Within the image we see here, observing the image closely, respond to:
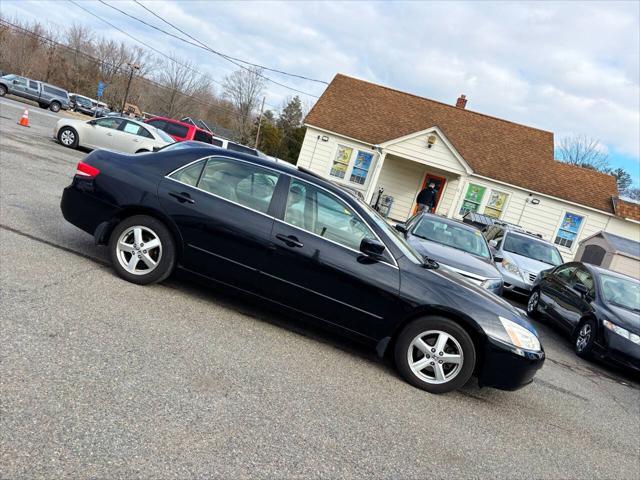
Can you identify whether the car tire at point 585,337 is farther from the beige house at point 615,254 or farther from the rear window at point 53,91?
the rear window at point 53,91

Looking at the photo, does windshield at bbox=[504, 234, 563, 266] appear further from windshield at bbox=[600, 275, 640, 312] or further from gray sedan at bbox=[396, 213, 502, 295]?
windshield at bbox=[600, 275, 640, 312]

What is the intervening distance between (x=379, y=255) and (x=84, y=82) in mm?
78461

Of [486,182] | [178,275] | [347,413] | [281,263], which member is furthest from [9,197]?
[486,182]

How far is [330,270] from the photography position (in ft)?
14.8

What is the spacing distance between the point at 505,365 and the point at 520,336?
0.31 meters

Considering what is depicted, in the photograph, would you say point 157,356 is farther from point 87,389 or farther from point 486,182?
point 486,182

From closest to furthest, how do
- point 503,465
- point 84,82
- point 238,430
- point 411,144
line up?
point 238,430
point 503,465
point 411,144
point 84,82

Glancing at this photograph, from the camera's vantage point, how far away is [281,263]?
15.1 ft

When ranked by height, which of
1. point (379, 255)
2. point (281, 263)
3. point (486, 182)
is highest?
point (486, 182)

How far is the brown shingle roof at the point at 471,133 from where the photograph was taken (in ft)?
70.1

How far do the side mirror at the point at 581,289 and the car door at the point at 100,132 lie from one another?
12.6 metres

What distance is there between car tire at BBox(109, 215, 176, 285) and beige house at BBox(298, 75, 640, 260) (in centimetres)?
1646

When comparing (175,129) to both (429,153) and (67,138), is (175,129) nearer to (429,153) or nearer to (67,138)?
(67,138)

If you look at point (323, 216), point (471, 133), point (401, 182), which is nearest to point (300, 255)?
point (323, 216)
